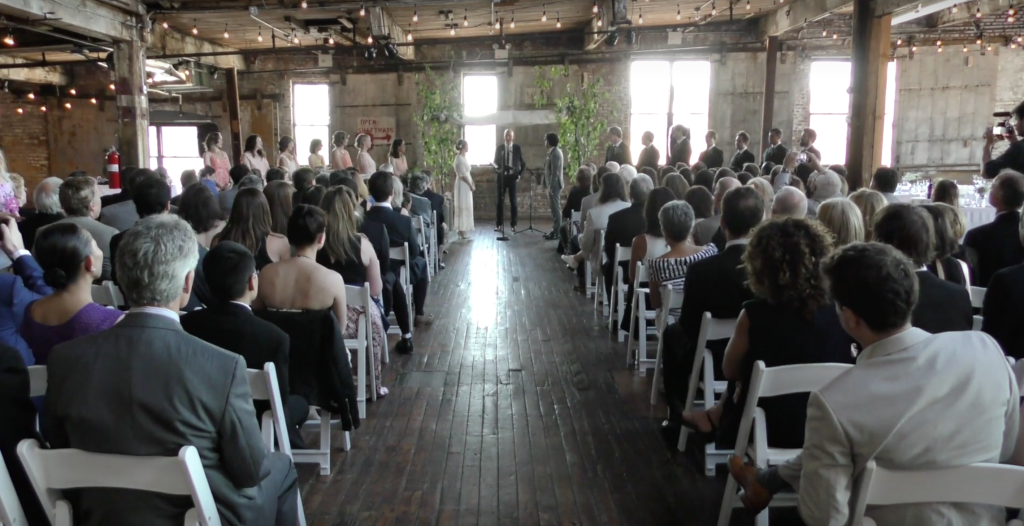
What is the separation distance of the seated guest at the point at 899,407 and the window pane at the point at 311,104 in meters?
14.9

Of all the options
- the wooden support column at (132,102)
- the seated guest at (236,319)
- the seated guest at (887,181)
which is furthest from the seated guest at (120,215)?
the seated guest at (887,181)

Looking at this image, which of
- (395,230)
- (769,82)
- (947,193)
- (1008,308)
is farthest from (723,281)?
(769,82)

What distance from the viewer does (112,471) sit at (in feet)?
6.01

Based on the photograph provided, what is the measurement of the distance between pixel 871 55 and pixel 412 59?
29.6 ft

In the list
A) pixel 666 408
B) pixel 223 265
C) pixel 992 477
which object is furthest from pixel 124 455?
pixel 666 408

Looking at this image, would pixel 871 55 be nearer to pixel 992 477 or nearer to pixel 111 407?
pixel 992 477

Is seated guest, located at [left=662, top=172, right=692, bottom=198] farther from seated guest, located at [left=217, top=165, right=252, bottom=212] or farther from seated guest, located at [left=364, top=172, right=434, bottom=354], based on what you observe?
seated guest, located at [left=217, top=165, right=252, bottom=212]

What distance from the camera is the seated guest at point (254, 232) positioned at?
425 centimetres

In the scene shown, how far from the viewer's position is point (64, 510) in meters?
1.94

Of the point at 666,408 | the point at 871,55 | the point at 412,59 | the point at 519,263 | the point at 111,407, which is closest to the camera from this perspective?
the point at 111,407

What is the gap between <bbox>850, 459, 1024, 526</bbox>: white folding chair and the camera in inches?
68.3

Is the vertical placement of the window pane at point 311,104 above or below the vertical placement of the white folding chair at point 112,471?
above

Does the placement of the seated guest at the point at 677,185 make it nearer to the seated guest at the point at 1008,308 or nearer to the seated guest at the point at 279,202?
the seated guest at the point at 279,202

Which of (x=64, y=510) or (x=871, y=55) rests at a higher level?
(x=871, y=55)
